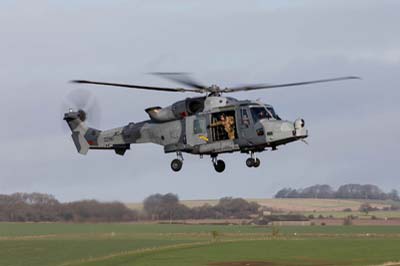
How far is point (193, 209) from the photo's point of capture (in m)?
132

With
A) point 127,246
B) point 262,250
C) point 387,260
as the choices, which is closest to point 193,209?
point 127,246

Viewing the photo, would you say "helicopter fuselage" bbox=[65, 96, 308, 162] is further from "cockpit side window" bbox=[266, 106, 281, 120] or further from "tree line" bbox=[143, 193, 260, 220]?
"tree line" bbox=[143, 193, 260, 220]

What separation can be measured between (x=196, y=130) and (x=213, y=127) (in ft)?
3.12

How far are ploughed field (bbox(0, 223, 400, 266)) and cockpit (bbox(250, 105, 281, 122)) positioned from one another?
38305mm

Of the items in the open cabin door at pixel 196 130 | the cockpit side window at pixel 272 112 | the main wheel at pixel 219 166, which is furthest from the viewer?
the main wheel at pixel 219 166

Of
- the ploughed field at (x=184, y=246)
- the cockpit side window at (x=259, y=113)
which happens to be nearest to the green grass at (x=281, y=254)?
the ploughed field at (x=184, y=246)

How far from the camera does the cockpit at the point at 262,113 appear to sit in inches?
1686

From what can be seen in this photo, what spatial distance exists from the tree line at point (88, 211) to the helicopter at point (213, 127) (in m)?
27.3

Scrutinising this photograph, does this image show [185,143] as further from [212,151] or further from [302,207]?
[302,207]

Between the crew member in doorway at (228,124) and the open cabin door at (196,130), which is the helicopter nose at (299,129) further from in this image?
the open cabin door at (196,130)

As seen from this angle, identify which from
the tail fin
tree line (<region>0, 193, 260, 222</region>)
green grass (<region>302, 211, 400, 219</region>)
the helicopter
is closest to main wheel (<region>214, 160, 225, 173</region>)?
Answer: the helicopter

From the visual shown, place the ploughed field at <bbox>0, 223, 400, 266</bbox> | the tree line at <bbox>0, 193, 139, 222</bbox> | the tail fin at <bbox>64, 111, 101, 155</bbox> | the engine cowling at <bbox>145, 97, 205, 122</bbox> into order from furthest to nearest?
1. the ploughed field at <bbox>0, 223, 400, 266</bbox>
2. the tree line at <bbox>0, 193, 139, 222</bbox>
3. the tail fin at <bbox>64, 111, 101, 155</bbox>
4. the engine cowling at <bbox>145, 97, 205, 122</bbox>

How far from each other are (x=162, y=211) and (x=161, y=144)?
174ft

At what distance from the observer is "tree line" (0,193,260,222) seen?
73688 millimetres
